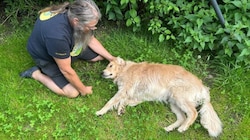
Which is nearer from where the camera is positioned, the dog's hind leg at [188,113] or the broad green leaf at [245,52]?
the dog's hind leg at [188,113]

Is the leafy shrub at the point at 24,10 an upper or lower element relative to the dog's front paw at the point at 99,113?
upper

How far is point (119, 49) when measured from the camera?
543 cm

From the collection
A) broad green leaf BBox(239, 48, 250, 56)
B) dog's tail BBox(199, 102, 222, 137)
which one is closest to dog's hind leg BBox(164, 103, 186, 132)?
dog's tail BBox(199, 102, 222, 137)

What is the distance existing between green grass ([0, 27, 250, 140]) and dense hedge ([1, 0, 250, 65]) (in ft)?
0.65

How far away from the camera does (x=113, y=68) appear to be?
495 cm

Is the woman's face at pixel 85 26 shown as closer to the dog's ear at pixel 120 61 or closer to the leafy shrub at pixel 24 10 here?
the dog's ear at pixel 120 61

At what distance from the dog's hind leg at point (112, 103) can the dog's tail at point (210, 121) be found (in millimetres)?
1017

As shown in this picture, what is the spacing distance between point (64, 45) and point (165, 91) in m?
1.39

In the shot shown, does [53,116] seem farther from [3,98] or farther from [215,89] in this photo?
[215,89]

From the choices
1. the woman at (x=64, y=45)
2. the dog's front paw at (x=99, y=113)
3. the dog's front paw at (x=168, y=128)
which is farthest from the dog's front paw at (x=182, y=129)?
the woman at (x=64, y=45)

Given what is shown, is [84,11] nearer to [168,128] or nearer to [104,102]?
[104,102]

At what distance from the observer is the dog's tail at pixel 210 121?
14.5 feet

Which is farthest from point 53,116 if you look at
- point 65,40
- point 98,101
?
point 65,40

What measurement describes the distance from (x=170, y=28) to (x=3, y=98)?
2.47 meters
